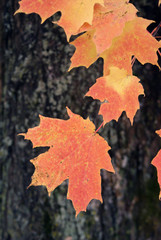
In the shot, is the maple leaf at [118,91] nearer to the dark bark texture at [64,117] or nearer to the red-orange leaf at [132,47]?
the red-orange leaf at [132,47]

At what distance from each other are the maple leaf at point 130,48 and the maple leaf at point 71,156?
0.64 feet

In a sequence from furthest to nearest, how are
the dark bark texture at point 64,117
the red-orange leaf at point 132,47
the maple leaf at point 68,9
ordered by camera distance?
1. the dark bark texture at point 64,117
2. the red-orange leaf at point 132,47
3. the maple leaf at point 68,9

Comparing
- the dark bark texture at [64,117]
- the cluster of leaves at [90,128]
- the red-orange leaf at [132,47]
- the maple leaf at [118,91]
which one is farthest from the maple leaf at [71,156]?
the dark bark texture at [64,117]

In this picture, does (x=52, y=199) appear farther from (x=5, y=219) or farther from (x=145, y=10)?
(x=145, y=10)

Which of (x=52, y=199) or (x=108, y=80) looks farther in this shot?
(x=52, y=199)

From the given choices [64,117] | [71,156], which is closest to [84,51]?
[71,156]

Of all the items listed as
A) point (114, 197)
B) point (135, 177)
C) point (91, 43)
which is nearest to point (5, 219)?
point (114, 197)

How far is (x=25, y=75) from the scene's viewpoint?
1.45 meters

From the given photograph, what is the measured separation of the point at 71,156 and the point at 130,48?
0.37 m

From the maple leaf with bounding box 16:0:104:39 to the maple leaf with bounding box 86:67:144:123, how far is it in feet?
0.56

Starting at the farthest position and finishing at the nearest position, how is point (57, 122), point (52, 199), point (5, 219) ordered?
point (5, 219), point (52, 199), point (57, 122)

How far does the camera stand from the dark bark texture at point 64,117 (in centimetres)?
141

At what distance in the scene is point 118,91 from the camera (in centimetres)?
93

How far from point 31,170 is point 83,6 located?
0.82 m
